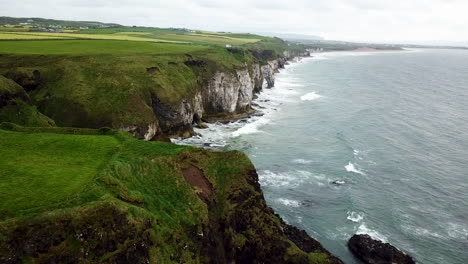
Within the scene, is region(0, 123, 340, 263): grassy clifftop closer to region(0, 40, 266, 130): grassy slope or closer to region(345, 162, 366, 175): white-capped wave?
region(0, 40, 266, 130): grassy slope

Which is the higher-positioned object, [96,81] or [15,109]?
[96,81]

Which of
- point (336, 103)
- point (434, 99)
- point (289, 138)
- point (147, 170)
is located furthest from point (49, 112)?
point (434, 99)

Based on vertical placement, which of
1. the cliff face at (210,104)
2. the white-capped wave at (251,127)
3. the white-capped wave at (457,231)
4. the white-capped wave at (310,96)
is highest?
the cliff face at (210,104)

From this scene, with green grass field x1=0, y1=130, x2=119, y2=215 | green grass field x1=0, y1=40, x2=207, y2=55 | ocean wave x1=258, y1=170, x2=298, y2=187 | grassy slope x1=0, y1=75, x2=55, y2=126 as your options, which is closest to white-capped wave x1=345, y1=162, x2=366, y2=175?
ocean wave x1=258, y1=170, x2=298, y2=187

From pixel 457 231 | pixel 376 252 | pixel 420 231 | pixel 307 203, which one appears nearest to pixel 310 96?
pixel 307 203

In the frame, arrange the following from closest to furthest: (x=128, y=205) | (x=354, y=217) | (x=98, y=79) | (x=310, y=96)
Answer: (x=128, y=205), (x=354, y=217), (x=98, y=79), (x=310, y=96)

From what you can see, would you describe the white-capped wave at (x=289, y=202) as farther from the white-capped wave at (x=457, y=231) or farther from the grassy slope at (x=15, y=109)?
the grassy slope at (x=15, y=109)

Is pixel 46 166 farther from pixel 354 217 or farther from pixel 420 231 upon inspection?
pixel 420 231

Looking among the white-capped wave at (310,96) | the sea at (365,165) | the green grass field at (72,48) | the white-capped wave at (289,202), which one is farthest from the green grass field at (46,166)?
the white-capped wave at (310,96)
